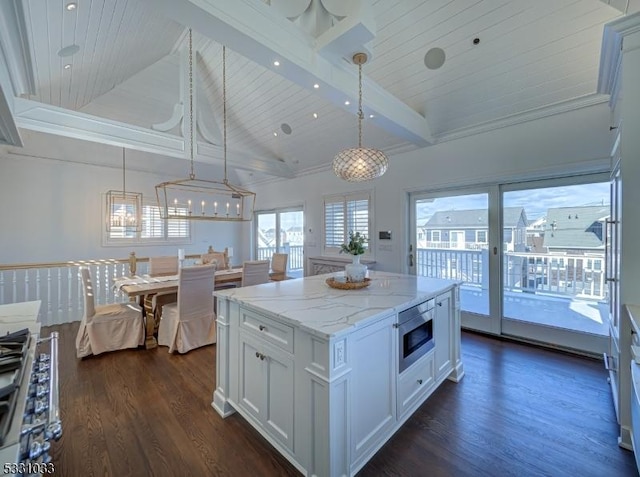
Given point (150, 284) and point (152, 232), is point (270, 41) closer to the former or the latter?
point (150, 284)

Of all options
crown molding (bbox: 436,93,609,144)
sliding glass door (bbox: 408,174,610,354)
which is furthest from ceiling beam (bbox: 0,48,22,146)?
sliding glass door (bbox: 408,174,610,354)

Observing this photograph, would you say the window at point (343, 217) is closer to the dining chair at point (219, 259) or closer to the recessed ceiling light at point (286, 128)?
the recessed ceiling light at point (286, 128)

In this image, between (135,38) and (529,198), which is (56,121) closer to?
Result: (135,38)

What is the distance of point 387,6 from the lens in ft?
9.07

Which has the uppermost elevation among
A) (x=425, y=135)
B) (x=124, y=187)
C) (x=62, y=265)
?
(x=425, y=135)

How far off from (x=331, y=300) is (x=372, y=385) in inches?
24.0

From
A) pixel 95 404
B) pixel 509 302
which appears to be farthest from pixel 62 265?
pixel 509 302

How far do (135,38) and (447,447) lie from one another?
16.4 ft

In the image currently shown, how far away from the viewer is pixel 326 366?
1427mm

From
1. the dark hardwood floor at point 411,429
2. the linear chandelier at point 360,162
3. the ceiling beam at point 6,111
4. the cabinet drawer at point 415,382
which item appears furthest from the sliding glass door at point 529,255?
the ceiling beam at point 6,111

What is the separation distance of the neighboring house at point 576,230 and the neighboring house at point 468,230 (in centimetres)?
27

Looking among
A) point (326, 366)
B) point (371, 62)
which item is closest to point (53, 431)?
point (326, 366)

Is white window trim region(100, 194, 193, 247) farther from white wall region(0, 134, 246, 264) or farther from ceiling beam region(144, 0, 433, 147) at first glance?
ceiling beam region(144, 0, 433, 147)

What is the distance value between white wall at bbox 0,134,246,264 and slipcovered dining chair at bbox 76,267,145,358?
2.69 m
